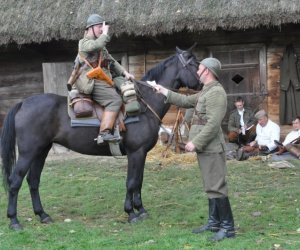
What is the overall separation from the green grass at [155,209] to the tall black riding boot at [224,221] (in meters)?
0.11

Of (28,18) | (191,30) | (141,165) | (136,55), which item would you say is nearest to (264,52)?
(191,30)

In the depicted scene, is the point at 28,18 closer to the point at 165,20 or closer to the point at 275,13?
the point at 165,20

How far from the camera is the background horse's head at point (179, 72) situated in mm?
6844

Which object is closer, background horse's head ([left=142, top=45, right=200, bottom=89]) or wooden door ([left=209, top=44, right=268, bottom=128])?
background horse's head ([left=142, top=45, right=200, bottom=89])

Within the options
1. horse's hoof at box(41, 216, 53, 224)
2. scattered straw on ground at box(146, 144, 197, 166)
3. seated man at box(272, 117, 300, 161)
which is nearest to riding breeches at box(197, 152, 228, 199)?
horse's hoof at box(41, 216, 53, 224)

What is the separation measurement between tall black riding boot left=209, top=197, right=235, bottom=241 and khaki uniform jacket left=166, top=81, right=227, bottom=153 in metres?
0.54

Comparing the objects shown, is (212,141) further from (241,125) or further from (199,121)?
(241,125)

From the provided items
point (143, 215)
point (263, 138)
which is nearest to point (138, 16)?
point (263, 138)

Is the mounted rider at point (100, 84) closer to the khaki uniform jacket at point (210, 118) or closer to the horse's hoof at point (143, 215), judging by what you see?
the horse's hoof at point (143, 215)

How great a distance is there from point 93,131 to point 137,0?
5799 millimetres

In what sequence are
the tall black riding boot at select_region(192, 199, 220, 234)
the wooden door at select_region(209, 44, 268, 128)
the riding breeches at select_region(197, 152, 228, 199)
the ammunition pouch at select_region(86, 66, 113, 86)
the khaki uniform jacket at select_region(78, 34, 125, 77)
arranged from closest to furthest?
the riding breeches at select_region(197, 152, 228, 199) < the tall black riding boot at select_region(192, 199, 220, 234) < the khaki uniform jacket at select_region(78, 34, 125, 77) < the ammunition pouch at select_region(86, 66, 113, 86) < the wooden door at select_region(209, 44, 268, 128)

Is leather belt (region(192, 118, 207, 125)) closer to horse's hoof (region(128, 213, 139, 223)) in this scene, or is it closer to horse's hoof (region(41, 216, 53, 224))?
horse's hoof (region(128, 213, 139, 223))

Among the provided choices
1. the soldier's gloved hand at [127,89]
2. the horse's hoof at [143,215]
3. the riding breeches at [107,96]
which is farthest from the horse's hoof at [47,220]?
the soldier's gloved hand at [127,89]

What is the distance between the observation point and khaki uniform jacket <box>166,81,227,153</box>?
5398mm
